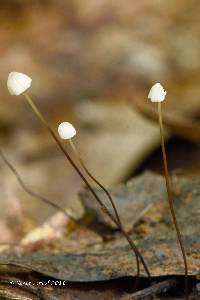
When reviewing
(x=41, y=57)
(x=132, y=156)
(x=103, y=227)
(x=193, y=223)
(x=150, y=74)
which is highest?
(x=41, y=57)

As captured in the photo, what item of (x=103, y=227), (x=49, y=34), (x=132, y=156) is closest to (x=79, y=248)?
(x=103, y=227)

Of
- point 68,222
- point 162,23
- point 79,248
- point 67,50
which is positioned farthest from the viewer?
point 162,23

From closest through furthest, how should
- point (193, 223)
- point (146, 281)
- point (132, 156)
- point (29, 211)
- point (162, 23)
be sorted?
point (146, 281)
point (193, 223)
point (29, 211)
point (132, 156)
point (162, 23)

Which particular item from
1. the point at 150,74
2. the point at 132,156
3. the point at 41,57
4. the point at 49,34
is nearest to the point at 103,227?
the point at 132,156

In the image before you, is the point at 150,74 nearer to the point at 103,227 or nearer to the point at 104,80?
the point at 104,80

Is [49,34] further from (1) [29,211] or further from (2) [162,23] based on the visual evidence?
(1) [29,211]

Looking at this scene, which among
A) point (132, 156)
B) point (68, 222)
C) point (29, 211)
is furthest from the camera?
point (132, 156)

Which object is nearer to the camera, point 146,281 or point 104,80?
point 146,281

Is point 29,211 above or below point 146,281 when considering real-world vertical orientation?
above

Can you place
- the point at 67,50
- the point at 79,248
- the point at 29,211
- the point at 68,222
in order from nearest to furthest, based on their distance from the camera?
the point at 79,248
the point at 68,222
the point at 29,211
the point at 67,50
